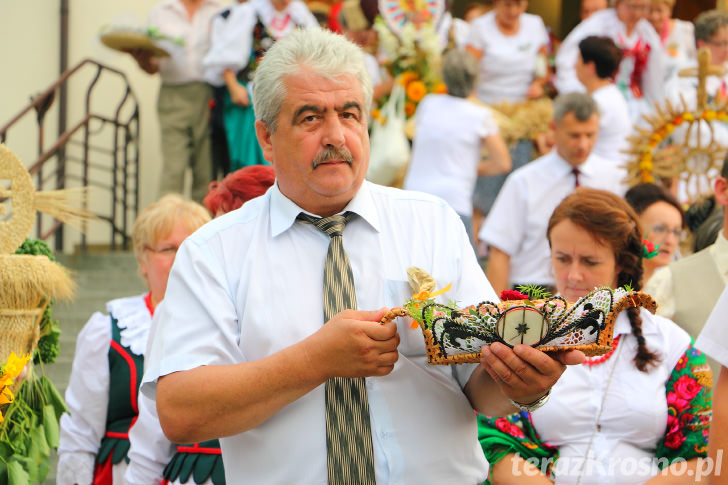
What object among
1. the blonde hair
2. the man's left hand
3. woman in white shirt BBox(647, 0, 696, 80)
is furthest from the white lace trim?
woman in white shirt BBox(647, 0, 696, 80)

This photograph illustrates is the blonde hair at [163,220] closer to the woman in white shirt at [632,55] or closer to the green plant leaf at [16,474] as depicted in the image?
the green plant leaf at [16,474]

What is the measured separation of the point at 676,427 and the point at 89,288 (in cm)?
577

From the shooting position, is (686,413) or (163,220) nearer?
(686,413)

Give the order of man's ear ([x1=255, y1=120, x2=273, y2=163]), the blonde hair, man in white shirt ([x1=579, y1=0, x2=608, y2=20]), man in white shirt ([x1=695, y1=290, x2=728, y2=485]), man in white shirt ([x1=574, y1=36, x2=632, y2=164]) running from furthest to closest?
man in white shirt ([x1=579, y1=0, x2=608, y2=20]) < man in white shirt ([x1=574, y1=36, x2=632, y2=164]) < the blonde hair < man's ear ([x1=255, y1=120, x2=273, y2=163]) < man in white shirt ([x1=695, y1=290, x2=728, y2=485])

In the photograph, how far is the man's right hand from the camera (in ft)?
7.84

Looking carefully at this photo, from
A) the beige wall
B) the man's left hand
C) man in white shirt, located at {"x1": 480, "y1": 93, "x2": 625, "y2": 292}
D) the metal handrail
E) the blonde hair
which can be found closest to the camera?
the man's left hand

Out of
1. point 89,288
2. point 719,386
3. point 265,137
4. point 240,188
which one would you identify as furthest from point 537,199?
point 89,288

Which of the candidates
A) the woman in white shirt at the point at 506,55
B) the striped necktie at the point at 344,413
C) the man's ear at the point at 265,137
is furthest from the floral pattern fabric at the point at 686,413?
the woman in white shirt at the point at 506,55

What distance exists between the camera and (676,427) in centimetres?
331

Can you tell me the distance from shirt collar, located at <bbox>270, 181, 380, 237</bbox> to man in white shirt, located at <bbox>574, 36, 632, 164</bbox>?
4577 millimetres

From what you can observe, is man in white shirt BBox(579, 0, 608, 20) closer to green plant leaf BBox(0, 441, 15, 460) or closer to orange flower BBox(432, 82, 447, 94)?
orange flower BBox(432, 82, 447, 94)

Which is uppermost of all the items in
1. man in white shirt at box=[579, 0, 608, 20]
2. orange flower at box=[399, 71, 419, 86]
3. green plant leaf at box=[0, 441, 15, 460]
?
man in white shirt at box=[579, 0, 608, 20]

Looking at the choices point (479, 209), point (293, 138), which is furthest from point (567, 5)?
point (293, 138)

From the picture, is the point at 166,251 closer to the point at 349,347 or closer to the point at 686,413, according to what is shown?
the point at 349,347
